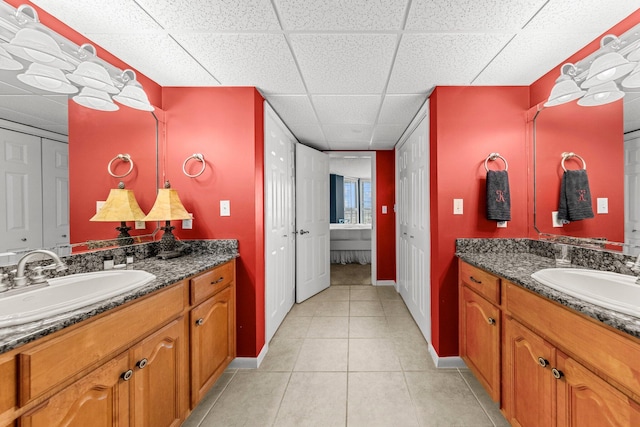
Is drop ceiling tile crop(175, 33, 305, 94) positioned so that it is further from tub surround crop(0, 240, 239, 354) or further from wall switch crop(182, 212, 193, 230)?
tub surround crop(0, 240, 239, 354)

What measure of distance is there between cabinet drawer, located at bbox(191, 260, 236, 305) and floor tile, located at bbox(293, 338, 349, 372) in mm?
871

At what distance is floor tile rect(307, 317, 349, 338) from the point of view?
234cm

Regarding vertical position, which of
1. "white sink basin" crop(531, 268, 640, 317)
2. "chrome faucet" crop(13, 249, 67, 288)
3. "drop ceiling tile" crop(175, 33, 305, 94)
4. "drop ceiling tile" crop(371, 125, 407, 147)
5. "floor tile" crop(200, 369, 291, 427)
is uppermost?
"drop ceiling tile" crop(175, 33, 305, 94)

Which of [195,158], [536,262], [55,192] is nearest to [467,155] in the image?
[536,262]

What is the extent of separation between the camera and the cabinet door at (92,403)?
712 millimetres

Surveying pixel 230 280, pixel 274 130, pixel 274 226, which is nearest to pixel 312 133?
pixel 274 130

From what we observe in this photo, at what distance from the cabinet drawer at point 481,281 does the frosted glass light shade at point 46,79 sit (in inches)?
99.6

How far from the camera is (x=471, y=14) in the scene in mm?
1206

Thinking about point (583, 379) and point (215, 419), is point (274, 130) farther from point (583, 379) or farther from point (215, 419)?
point (583, 379)

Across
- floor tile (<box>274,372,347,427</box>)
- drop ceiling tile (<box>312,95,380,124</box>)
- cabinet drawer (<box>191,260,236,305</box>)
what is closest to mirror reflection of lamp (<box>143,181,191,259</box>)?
cabinet drawer (<box>191,260,236,305</box>)

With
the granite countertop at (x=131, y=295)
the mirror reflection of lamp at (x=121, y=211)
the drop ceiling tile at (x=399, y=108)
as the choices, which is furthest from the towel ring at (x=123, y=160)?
the drop ceiling tile at (x=399, y=108)

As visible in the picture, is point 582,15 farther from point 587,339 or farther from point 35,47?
point 35,47

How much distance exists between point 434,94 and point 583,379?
1836 mm

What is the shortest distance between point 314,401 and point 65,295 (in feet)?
4.75
